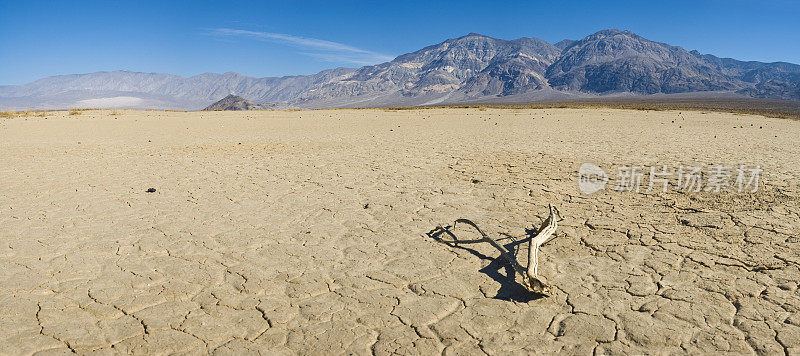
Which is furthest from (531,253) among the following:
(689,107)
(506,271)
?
(689,107)

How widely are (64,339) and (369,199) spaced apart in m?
3.26

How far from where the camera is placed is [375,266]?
3.24 metres

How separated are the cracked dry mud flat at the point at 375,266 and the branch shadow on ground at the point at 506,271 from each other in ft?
0.07

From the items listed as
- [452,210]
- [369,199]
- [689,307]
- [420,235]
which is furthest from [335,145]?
[689,307]

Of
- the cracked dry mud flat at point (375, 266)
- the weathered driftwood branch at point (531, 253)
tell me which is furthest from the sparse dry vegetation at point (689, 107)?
the weathered driftwood branch at point (531, 253)

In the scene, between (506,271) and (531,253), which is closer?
(531,253)

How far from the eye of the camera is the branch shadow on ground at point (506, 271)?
2.71 m

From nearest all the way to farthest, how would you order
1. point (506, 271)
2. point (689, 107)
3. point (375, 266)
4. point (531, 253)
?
point (531, 253), point (506, 271), point (375, 266), point (689, 107)

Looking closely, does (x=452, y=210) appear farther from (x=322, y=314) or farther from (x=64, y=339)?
(x=64, y=339)

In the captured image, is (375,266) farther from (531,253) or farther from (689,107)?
(689,107)

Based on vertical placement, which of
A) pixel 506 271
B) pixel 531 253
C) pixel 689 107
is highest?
pixel 531 253

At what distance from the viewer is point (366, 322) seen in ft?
8.12

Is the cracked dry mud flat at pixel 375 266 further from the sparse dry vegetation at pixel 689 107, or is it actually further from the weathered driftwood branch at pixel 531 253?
the sparse dry vegetation at pixel 689 107

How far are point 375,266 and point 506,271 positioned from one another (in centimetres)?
99
